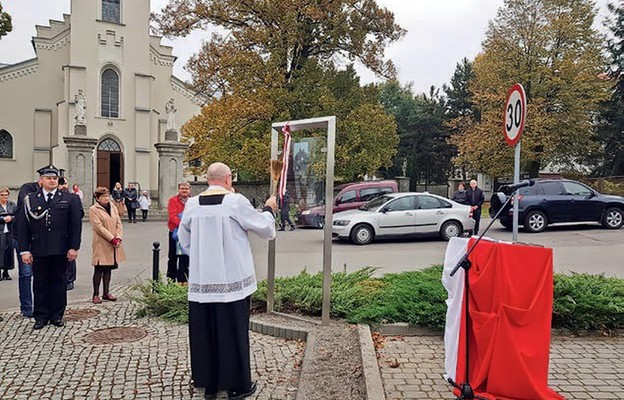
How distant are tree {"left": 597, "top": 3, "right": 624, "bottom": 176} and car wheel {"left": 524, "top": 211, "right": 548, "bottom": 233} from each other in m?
20.3

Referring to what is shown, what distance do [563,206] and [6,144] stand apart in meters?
36.1

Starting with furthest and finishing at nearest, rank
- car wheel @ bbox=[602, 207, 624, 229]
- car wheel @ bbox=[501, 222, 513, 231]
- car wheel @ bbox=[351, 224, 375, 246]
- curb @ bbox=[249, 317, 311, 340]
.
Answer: car wheel @ bbox=[501, 222, 513, 231], car wheel @ bbox=[602, 207, 624, 229], car wheel @ bbox=[351, 224, 375, 246], curb @ bbox=[249, 317, 311, 340]

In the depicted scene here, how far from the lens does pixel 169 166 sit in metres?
25.9

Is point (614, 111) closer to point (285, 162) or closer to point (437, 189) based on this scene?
point (437, 189)

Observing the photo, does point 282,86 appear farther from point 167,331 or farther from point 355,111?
point 167,331

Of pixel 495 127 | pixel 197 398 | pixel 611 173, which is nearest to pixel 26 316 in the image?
pixel 197 398

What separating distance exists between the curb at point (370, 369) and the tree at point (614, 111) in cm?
3415

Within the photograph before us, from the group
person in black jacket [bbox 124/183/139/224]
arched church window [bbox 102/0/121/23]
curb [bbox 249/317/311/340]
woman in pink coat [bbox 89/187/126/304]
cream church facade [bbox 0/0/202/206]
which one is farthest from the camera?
arched church window [bbox 102/0/121/23]

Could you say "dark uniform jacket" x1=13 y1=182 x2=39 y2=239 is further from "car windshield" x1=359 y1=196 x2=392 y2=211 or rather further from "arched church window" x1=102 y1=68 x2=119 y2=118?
"arched church window" x1=102 y1=68 x2=119 y2=118

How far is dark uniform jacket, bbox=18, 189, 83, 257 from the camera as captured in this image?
6.53 meters

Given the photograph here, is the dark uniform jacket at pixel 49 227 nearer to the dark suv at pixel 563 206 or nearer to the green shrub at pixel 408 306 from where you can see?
the green shrub at pixel 408 306

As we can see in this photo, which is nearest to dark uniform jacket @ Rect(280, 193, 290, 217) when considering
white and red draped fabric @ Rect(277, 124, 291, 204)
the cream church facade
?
white and red draped fabric @ Rect(277, 124, 291, 204)

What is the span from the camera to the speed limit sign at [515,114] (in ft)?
19.1

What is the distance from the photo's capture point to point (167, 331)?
6.42 m
